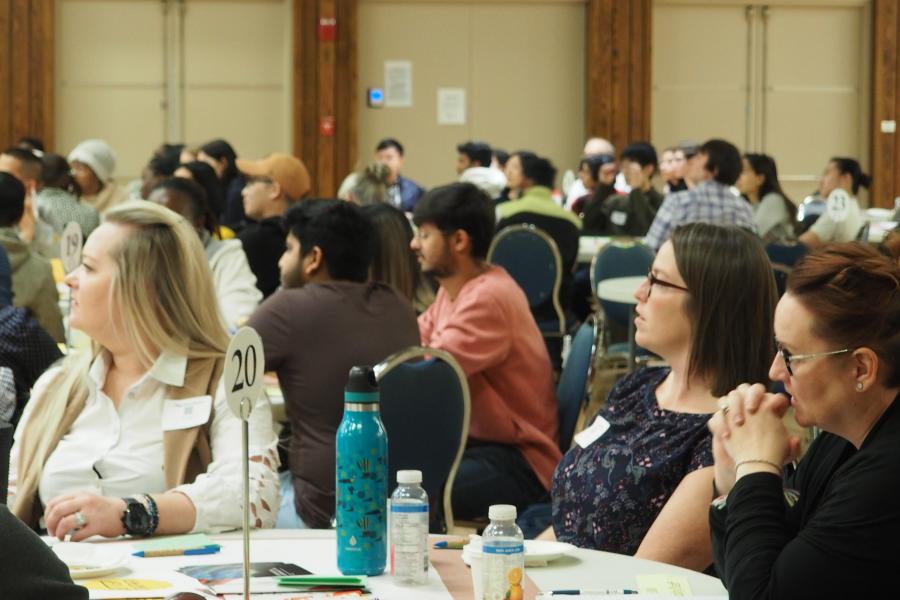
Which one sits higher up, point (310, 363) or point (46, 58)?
point (46, 58)

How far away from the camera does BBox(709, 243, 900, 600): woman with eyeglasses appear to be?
6.26ft

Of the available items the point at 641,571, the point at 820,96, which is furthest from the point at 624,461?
the point at 820,96

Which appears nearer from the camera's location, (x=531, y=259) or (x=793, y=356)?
(x=793, y=356)

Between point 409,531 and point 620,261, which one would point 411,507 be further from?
point 620,261

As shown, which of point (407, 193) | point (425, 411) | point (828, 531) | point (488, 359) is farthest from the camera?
point (407, 193)

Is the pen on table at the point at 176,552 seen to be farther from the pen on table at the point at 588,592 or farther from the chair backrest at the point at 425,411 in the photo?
the chair backrest at the point at 425,411

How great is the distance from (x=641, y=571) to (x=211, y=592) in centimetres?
74

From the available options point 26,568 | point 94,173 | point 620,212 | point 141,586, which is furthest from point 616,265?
point 26,568

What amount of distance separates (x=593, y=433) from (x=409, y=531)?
2.79 feet

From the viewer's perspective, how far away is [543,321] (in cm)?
768

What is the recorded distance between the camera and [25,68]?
44.2 feet

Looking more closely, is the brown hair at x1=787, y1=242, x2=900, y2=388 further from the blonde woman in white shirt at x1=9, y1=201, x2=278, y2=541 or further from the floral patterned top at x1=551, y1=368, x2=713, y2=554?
the blonde woman in white shirt at x1=9, y1=201, x2=278, y2=541

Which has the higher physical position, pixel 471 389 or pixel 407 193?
pixel 407 193

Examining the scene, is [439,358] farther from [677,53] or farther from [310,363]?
[677,53]
